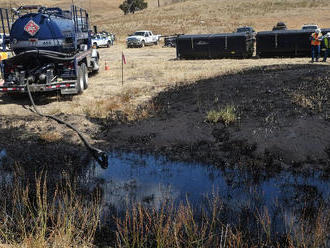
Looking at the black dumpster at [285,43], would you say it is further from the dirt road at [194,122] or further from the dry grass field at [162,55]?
the dirt road at [194,122]

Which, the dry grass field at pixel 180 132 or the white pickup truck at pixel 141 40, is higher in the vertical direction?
the white pickup truck at pixel 141 40

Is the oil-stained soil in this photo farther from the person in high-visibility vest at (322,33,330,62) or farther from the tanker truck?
the person in high-visibility vest at (322,33,330,62)

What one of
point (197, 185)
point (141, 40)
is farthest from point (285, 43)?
point (141, 40)

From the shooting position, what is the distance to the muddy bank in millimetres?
7832

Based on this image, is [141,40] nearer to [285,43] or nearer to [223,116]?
[285,43]

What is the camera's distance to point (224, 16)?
2581 inches

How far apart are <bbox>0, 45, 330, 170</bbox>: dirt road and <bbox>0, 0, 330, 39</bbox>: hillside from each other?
42452 millimetres

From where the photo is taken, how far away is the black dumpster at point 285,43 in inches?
858

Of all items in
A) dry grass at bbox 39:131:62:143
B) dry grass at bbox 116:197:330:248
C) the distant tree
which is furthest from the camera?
the distant tree

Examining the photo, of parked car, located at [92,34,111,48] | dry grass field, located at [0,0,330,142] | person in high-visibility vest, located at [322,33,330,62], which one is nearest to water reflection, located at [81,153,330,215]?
dry grass field, located at [0,0,330,142]

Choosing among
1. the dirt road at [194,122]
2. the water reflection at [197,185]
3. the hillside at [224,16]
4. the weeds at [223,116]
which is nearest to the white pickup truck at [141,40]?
the hillside at [224,16]

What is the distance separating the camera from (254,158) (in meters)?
7.68

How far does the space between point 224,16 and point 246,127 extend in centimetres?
6009

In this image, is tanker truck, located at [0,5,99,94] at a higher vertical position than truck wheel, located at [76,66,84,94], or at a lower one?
higher
